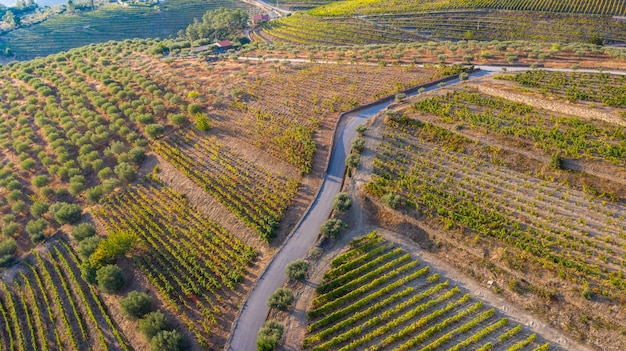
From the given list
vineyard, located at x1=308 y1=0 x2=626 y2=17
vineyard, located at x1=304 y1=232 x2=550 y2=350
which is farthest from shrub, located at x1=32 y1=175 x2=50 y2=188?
vineyard, located at x1=308 y1=0 x2=626 y2=17

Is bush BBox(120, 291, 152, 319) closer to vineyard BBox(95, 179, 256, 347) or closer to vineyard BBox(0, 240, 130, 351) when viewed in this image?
vineyard BBox(95, 179, 256, 347)

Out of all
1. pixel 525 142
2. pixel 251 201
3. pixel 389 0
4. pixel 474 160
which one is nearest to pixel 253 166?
pixel 251 201

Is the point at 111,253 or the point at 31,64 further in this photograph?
the point at 31,64

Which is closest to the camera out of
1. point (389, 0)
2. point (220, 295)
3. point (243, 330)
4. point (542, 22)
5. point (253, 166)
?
point (243, 330)

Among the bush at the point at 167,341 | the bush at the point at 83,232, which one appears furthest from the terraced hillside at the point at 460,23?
the bush at the point at 167,341

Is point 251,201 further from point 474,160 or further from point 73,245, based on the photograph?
point 474,160

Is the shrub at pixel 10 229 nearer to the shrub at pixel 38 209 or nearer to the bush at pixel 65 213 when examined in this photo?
the shrub at pixel 38 209
